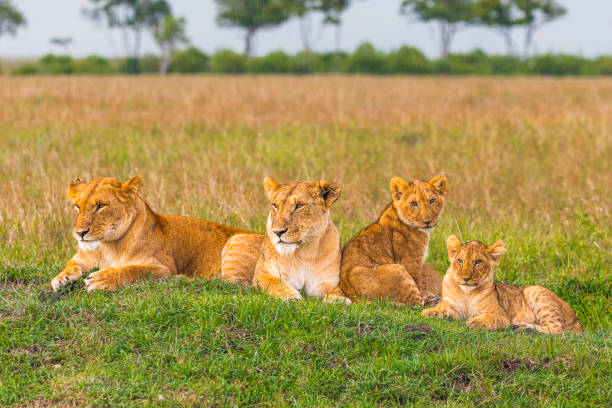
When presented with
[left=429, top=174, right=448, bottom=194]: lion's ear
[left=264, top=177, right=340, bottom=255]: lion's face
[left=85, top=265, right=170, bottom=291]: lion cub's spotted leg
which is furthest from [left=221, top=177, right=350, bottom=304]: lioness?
[left=429, top=174, right=448, bottom=194]: lion's ear

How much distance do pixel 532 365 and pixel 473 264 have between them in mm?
1180

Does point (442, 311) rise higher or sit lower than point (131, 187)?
lower

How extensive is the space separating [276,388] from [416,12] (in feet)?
281

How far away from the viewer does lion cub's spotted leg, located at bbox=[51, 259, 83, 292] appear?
6438mm

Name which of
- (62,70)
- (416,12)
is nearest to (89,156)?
(62,70)

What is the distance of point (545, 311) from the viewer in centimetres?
664

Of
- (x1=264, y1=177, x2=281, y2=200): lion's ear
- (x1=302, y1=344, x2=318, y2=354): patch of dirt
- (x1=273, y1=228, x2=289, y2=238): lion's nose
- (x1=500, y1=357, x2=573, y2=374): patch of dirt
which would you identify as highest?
(x1=264, y1=177, x2=281, y2=200): lion's ear

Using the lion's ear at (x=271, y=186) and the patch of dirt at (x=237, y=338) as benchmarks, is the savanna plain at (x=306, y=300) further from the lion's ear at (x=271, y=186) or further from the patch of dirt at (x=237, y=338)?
the lion's ear at (x=271, y=186)

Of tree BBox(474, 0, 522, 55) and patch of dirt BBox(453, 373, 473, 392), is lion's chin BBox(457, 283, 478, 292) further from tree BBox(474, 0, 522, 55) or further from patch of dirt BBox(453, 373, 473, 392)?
tree BBox(474, 0, 522, 55)

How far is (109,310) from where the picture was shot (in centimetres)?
595

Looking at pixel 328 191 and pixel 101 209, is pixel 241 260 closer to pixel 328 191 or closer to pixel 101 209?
pixel 328 191

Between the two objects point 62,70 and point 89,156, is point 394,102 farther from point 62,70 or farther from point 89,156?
point 62,70

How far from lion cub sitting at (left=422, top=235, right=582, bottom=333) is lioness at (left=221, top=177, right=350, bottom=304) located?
99 cm

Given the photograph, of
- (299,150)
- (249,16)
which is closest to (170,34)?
(249,16)
